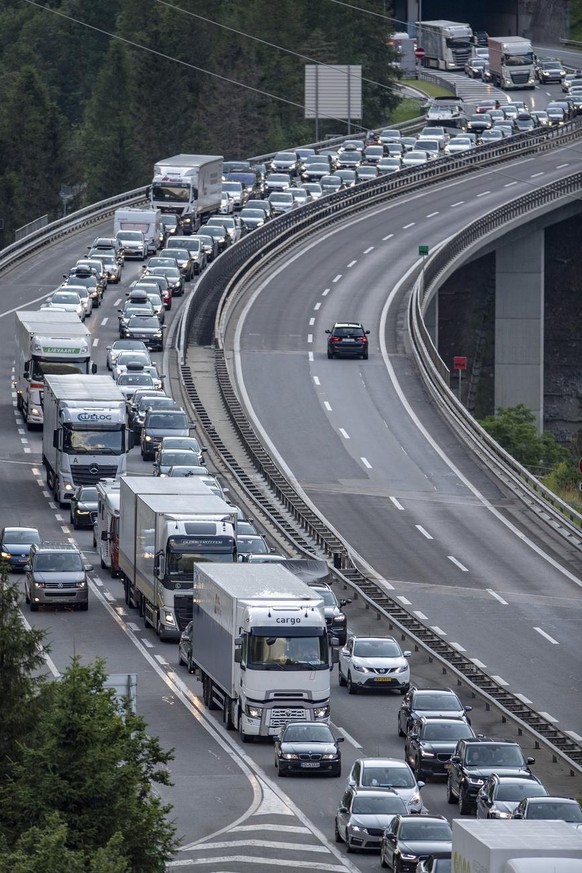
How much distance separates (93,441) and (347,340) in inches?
933

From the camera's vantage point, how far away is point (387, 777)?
34750 millimetres

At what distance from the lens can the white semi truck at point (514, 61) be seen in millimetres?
170500

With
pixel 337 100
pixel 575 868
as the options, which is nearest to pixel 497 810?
pixel 575 868

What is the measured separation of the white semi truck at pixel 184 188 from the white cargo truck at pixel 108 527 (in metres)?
55.9

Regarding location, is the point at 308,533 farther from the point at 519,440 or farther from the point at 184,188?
the point at 184,188

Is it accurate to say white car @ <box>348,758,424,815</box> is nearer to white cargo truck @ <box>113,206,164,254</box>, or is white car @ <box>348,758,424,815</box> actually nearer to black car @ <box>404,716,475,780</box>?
black car @ <box>404,716,475,780</box>

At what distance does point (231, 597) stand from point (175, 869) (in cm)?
1015

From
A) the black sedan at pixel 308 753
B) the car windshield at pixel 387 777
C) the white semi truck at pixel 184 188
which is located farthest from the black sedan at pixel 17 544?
Result: the white semi truck at pixel 184 188

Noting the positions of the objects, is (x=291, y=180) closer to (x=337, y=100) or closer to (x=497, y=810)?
(x=337, y=100)

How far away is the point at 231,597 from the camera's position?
4128cm

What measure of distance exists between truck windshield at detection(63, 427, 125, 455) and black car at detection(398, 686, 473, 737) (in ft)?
79.2

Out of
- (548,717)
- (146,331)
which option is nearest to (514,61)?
(146,331)

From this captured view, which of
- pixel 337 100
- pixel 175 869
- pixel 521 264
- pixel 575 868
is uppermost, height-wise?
pixel 337 100

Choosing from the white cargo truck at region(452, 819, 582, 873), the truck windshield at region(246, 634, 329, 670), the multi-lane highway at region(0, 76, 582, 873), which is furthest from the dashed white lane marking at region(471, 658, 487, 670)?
the white cargo truck at region(452, 819, 582, 873)
